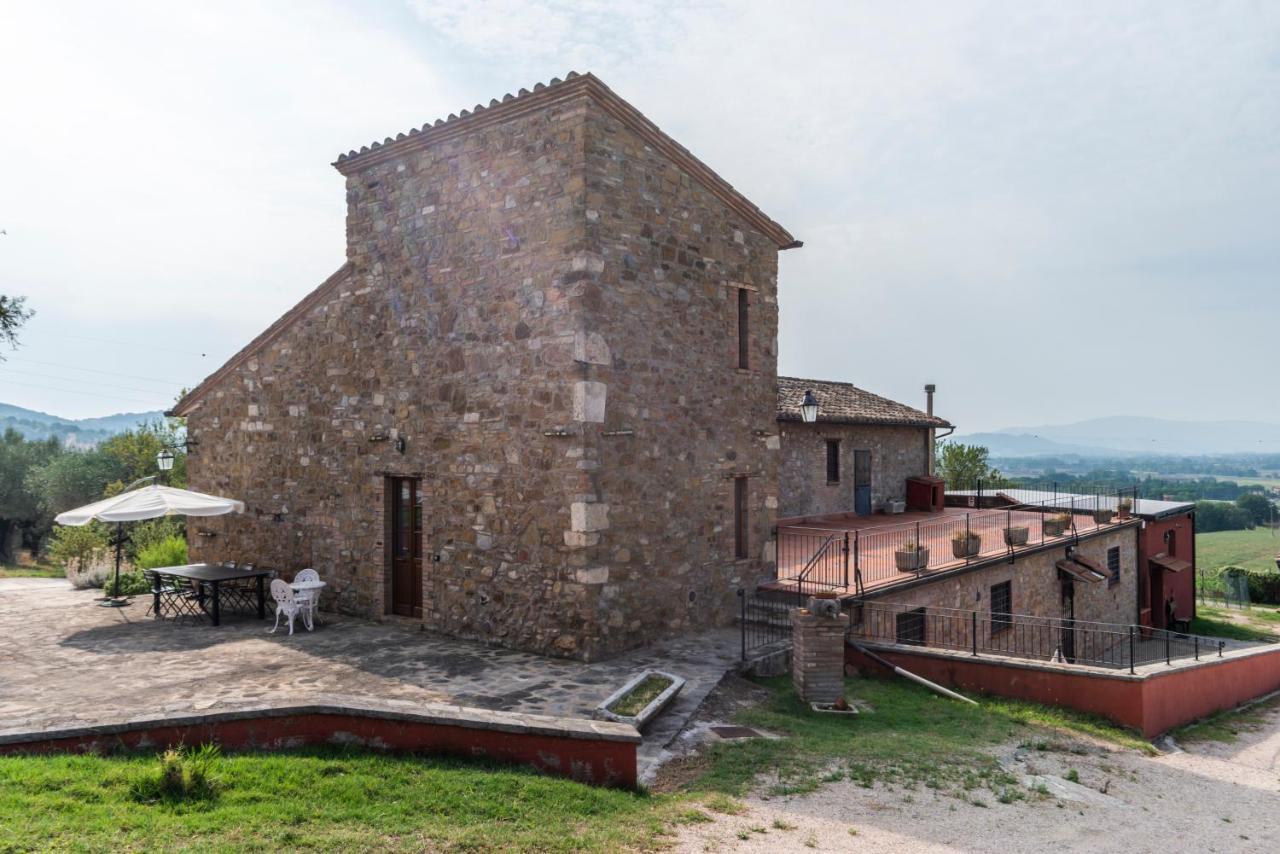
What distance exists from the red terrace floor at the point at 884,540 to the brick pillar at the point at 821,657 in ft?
9.85

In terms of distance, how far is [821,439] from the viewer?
21.2 metres

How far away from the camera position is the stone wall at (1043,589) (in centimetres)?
1372

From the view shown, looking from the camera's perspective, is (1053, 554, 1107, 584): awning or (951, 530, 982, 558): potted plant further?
(1053, 554, 1107, 584): awning

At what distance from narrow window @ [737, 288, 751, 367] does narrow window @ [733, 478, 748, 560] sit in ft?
6.41

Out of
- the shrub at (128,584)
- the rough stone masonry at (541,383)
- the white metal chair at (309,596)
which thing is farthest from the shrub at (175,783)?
the shrub at (128,584)

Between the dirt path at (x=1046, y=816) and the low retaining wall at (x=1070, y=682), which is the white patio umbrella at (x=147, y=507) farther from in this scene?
the low retaining wall at (x=1070, y=682)

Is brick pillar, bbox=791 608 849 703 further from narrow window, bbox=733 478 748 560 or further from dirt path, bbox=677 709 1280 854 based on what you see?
narrow window, bbox=733 478 748 560

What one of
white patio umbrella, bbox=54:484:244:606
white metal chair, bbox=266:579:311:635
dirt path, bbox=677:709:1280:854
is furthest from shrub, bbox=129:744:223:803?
white patio umbrella, bbox=54:484:244:606

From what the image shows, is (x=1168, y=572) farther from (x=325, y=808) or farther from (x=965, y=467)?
(x=325, y=808)

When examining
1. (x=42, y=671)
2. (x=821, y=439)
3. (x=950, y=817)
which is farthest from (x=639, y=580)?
(x=821, y=439)

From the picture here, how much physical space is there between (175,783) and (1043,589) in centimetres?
1754

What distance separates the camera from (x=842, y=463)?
72.0 ft

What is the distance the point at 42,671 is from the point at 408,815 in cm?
657

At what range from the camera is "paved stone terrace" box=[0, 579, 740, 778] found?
7.59 metres
